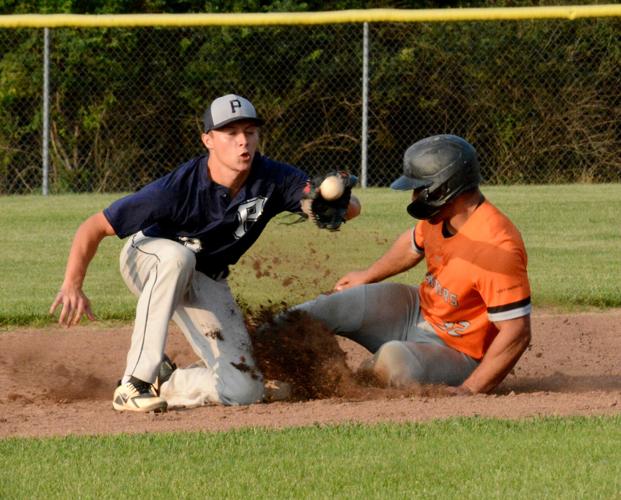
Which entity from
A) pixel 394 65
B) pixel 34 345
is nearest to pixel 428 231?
pixel 34 345

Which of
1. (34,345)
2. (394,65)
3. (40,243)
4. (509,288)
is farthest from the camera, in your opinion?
(394,65)

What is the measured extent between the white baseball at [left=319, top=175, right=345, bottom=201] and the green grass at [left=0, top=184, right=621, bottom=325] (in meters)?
0.66

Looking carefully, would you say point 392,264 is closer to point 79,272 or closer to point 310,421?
point 310,421

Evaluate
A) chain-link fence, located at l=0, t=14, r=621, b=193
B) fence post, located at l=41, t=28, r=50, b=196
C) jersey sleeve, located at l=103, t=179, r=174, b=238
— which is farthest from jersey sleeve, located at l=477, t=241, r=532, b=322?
chain-link fence, located at l=0, t=14, r=621, b=193

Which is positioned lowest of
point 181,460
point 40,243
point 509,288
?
point 40,243

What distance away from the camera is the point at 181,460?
4.68 metres

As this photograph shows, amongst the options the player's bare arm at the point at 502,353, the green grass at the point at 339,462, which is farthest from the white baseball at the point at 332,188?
the green grass at the point at 339,462

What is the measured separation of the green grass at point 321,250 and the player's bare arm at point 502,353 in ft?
4.13

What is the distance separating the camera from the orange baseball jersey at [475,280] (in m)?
5.81

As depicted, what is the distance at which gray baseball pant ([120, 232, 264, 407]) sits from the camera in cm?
577

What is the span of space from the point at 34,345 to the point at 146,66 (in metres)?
8.68

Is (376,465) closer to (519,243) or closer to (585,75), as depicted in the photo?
(519,243)

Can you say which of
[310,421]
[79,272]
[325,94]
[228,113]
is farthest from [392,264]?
[325,94]

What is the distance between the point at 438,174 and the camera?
600 centimetres
